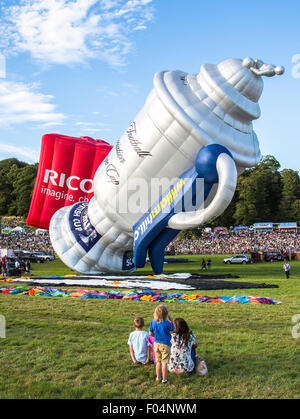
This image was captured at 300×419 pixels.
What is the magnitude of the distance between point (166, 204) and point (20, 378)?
825 centimetres

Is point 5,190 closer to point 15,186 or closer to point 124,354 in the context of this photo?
point 15,186

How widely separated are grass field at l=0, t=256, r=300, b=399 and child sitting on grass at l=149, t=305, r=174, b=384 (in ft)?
→ 0.44

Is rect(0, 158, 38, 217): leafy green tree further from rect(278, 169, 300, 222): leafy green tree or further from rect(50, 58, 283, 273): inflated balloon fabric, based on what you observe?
rect(50, 58, 283, 273): inflated balloon fabric

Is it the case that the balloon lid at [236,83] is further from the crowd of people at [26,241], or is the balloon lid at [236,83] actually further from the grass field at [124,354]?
the crowd of people at [26,241]

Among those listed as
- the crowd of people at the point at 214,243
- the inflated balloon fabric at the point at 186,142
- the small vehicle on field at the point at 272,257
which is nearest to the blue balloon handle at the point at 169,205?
the inflated balloon fabric at the point at 186,142

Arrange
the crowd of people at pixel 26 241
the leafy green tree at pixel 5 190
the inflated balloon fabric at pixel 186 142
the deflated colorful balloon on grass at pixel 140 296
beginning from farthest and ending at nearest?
the leafy green tree at pixel 5 190 < the crowd of people at pixel 26 241 < the inflated balloon fabric at pixel 186 142 < the deflated colorful balloon on grass at pixel 140 296

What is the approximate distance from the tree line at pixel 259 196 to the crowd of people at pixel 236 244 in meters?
11.8

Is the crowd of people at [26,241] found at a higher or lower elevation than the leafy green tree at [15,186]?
lower

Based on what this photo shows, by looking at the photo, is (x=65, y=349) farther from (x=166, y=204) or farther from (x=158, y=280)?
(x=158, y=280)

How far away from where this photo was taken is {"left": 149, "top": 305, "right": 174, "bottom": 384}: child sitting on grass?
4.80 m

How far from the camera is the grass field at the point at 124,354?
4.48 meters

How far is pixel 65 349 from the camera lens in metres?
5.87

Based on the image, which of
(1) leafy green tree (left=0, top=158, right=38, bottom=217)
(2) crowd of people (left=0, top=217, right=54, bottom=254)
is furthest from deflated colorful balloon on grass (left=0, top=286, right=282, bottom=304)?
(1) leafy green tree (left=0, top=158, right=38, bottom=217)

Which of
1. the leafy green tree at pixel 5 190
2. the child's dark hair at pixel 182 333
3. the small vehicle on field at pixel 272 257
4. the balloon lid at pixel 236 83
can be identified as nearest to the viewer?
the child's dark hair at pixel 182 333
